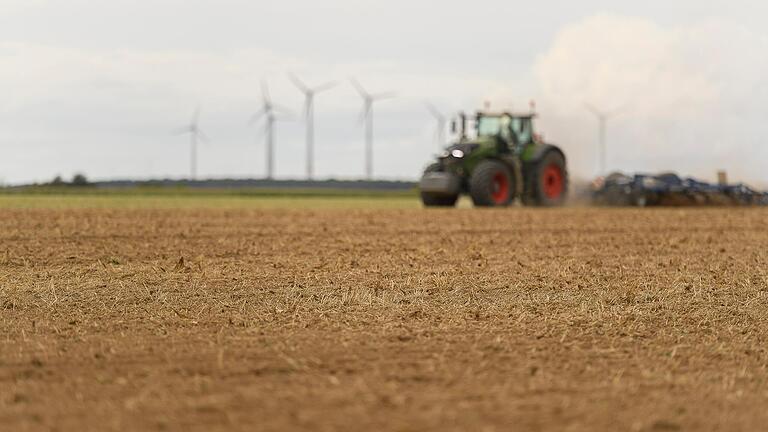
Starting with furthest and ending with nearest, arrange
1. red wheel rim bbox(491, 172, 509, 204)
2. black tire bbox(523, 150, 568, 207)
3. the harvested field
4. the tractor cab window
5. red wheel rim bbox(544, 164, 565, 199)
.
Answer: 1. red wheel rim bbox(544, 164, 565, 199)
2. the tractor cab window
3. black tire bbox(523, 150, 568, 207)
4. red wheel rim bbox(491, 172, 509, 204)
5. the harvested field

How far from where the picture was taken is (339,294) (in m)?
11.1

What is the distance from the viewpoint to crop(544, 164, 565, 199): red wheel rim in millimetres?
30391

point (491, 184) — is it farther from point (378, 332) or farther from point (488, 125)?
point (378, 332)

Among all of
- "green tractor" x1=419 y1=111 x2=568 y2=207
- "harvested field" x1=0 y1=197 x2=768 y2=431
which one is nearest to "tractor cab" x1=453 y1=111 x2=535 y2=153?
"green tractor" x1=419 y1=111 x2=568 y2=207

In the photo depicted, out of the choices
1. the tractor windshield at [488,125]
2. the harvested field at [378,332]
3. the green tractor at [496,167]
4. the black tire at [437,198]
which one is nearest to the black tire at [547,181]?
the green tractor at [496,167]

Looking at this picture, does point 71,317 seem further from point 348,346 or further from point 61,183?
point 61,183

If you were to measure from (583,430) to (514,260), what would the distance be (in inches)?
365

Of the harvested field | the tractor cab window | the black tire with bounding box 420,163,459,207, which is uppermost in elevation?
the tractor cab window

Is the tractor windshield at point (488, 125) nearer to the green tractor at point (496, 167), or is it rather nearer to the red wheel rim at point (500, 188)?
the green tractor at point (496, 167)

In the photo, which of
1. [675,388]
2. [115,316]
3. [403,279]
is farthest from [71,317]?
[675,388]

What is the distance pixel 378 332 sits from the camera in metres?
8.66

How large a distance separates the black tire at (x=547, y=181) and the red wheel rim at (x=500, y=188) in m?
0.85

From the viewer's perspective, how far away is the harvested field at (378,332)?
19.4 ft

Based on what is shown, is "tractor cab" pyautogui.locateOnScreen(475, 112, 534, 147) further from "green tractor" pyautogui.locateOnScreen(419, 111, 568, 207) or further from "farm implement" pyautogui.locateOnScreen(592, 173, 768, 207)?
"farm implement" pyautogui.locateOnScreen(592, 173, 768, 207)
